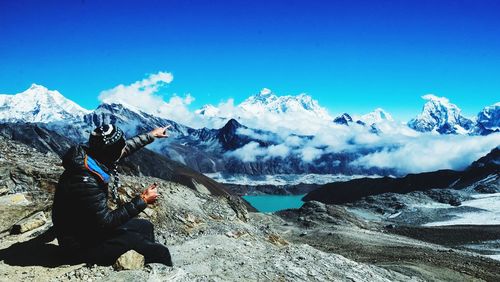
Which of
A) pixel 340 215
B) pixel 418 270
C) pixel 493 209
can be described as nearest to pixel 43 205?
pixel 418 270

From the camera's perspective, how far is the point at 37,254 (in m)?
9.82

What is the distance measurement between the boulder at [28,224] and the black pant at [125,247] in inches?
186

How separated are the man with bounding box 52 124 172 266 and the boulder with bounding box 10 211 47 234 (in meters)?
4.48

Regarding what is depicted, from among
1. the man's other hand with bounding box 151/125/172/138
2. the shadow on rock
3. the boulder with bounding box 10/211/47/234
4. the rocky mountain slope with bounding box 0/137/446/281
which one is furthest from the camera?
the boulder with bounding box 10/211/47/234

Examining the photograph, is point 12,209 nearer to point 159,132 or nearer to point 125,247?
point 159,132

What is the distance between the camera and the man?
7.86 metres

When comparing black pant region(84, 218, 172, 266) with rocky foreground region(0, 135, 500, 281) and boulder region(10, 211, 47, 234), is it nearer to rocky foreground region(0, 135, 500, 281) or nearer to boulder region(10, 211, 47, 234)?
rocky foreground region(0, 135, 500, 281)

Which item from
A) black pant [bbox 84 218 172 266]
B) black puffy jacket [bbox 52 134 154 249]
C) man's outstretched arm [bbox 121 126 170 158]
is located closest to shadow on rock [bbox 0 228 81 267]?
black pant [bbox 84 218 172 266]

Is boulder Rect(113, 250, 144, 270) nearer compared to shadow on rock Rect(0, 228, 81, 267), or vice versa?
boulder Rect(113, 250, 144, 270)

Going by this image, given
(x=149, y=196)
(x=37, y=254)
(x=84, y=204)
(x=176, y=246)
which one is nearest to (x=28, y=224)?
(x=37, y=254)

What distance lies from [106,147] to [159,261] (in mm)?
2627

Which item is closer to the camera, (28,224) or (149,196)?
(149,196)

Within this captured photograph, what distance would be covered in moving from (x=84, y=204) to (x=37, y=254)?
2887 mm

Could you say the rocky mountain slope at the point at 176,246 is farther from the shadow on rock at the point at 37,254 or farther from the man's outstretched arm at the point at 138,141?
the man's outstretched arm at the point at 138,141
